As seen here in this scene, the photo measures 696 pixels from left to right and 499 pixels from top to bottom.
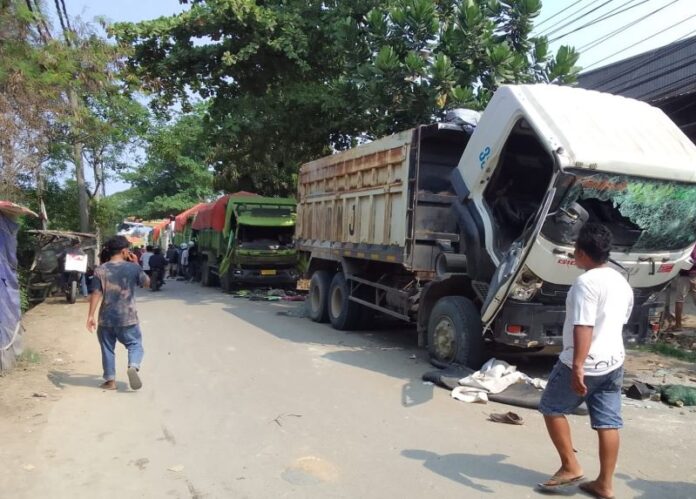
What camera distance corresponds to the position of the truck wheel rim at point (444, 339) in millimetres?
7070

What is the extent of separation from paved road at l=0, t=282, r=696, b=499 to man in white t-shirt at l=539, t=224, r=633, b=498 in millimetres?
479

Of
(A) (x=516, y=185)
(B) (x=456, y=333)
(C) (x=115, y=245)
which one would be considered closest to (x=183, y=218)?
(C) (x=115, y=245)

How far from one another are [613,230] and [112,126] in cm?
1328

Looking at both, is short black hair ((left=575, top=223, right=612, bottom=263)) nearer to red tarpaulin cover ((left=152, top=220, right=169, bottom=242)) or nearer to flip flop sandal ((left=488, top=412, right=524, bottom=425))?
flip flop sandal ((left=488, top=412, right=524, bottom=425))

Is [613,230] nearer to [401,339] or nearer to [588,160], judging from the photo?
[588,160]

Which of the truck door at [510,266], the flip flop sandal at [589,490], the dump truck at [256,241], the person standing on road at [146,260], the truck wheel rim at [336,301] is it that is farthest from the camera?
the person standing on road at [146,260]

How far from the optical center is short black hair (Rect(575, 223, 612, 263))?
12.0 ft

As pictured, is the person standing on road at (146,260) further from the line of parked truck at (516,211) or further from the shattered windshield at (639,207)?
the shattered windshield at (639,207)

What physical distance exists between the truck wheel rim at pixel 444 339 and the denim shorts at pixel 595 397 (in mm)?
3212

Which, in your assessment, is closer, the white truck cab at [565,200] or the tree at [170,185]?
the white truck cab at [565,200]

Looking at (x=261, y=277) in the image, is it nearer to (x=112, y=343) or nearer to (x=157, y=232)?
(x=112, y=343)

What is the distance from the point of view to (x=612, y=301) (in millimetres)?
3625

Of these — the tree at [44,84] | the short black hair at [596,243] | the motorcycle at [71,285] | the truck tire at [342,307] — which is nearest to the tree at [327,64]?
the tree at [44,84]

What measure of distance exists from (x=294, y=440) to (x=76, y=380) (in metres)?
3.19
